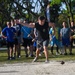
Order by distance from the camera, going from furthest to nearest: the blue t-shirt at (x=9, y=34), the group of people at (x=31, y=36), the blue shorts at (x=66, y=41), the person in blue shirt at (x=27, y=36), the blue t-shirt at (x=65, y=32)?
the blue shorts at (x=66, y=41), the blue t-shirt at (x=65, y=32), the person in blue shirt at (x=27, y=36), the blue t-shirt at (x=9, y=34), the group of people at (x=31, y=36)

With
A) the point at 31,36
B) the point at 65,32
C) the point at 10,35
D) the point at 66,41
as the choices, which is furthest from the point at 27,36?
the point at 66,41

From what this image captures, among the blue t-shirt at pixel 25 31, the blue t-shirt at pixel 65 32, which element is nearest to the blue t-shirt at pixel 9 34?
the blue t-shirt at pixel 25 31

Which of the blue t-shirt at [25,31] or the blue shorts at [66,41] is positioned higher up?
the blue t-shirt at [25,31]

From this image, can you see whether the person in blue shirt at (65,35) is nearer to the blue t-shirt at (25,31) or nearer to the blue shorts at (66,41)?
the blue shorts at (66,41)

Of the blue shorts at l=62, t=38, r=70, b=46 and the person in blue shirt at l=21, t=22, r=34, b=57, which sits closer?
the person in blue shirt at l=21, t=22, r=34, b=57

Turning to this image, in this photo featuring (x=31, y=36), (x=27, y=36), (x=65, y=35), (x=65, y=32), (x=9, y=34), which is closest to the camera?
(x=9, y=34)

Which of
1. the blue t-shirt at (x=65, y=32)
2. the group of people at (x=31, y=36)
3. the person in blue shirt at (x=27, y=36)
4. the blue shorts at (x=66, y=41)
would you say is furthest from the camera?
A: the blue shorts at (x=66, y=41)

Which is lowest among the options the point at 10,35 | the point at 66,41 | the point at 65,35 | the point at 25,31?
the point at 66,41

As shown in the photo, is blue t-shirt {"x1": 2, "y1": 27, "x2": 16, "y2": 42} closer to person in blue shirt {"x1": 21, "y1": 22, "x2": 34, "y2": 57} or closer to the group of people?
the group of people

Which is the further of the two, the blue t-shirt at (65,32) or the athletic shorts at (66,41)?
the athletic shorts at (66,41)

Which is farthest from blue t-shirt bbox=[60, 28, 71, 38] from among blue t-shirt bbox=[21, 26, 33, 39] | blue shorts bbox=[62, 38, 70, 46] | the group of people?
blue t-shirt bbox=[21, 26, 33, 39]

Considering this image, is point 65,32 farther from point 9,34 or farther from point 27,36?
point 9,34

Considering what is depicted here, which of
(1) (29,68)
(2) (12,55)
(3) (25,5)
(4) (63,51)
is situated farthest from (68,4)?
(1) (29,68)

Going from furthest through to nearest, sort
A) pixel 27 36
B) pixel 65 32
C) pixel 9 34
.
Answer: pixel 65 32, pixel 27 36, pixel 9 34
